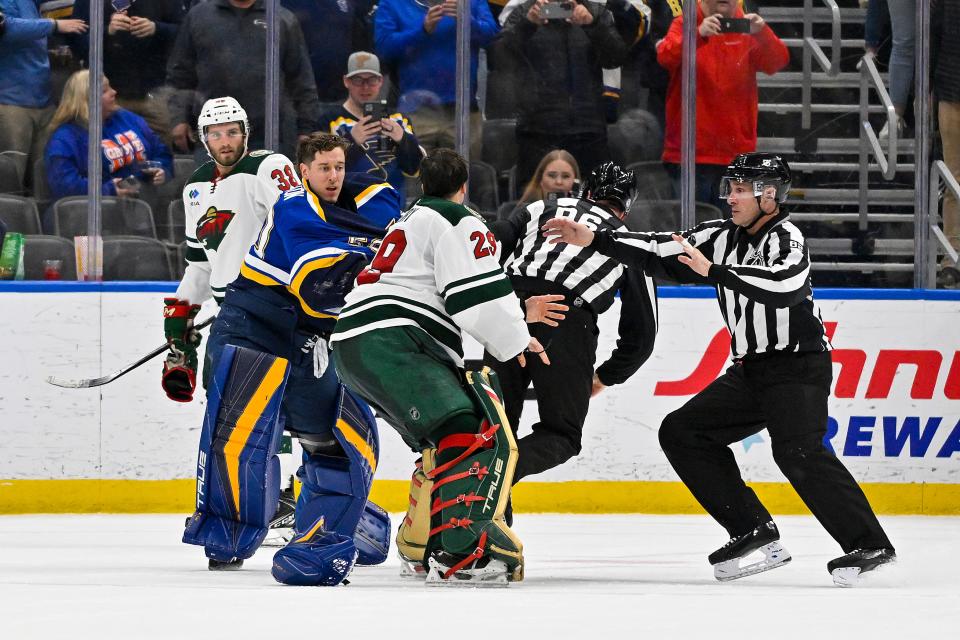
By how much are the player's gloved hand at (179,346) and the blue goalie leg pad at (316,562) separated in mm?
1111

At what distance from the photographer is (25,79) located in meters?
6.88

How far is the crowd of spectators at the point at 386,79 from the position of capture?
6867mm

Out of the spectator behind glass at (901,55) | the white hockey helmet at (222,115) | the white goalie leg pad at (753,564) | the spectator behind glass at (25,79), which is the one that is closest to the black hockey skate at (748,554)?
the white goalie leg pad at (753,564)

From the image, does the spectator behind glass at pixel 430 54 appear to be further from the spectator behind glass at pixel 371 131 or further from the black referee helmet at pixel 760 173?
the black referee helmet at pixel 760 173

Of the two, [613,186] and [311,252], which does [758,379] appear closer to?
[613,186]

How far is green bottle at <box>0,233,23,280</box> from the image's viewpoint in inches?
263

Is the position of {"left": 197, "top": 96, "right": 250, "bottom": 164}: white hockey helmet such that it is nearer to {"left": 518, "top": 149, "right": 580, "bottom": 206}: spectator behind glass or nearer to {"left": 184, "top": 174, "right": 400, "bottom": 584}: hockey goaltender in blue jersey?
{"left": 184, "top": 174, "right": 400, "bottom": 584}: hockey goaltender in blue jersey

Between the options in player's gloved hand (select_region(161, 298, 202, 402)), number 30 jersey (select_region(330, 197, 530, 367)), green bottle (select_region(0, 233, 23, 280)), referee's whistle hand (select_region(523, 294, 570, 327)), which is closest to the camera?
number 30 jersey (select_region(330, 197, 530, 367))

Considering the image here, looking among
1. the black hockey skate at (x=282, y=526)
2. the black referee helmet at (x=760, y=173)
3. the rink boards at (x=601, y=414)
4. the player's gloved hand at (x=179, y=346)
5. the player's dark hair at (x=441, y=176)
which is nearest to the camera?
the player's dark hair at (x=441, y=176)

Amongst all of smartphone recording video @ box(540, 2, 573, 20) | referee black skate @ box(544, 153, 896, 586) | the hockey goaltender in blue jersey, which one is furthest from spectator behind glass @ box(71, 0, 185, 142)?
referee black skate @ box(544, 153, 896, 586)

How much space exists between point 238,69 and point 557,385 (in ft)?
8.63

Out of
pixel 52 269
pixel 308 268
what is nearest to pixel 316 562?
pixel 308 268

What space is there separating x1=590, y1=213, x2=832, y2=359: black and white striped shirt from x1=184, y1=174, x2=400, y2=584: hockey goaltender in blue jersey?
2.72 feet

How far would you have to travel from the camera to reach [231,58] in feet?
22.8
